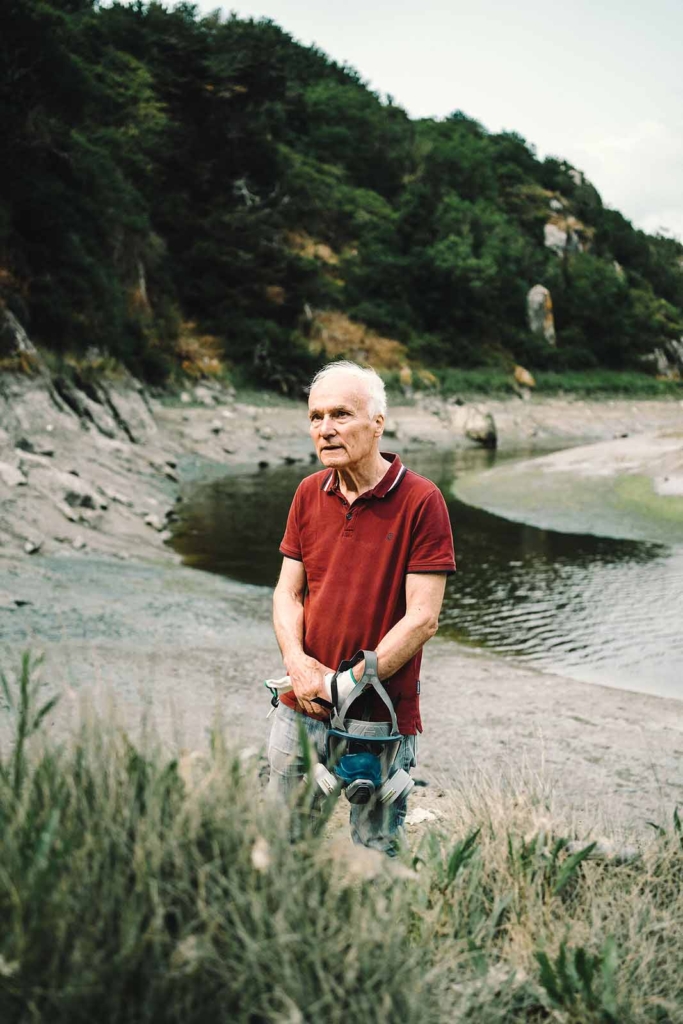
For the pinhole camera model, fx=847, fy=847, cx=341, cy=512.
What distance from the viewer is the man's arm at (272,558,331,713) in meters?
2.70

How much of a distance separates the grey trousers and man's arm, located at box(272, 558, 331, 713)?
110 millimetres

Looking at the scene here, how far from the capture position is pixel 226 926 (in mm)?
1760

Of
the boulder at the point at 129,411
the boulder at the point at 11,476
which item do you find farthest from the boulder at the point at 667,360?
the boulder at the point at 11,476

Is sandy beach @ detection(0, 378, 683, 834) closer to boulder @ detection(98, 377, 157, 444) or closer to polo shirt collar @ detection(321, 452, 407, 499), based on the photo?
polo shirt collar @ detection(321, 452, 407, 499)

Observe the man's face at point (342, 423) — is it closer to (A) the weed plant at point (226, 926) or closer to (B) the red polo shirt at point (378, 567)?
(B) the red polo shirt at point (378, 567)

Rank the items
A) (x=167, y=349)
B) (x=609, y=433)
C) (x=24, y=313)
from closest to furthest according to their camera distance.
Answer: (x=24, y=313), (x=167, y=349), (x=609, y=433)

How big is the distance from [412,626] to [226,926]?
1.13 meters

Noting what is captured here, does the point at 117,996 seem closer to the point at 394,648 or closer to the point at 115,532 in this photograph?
the point at 394,648

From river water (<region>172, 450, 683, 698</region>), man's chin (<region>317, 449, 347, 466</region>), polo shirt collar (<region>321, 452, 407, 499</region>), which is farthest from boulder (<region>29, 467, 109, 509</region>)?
man's chin (<region>317, 449, 347, 466</region>)

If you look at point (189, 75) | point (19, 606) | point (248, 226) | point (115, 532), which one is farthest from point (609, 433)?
point (19, 606)

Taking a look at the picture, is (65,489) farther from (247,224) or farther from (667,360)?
(667,360)

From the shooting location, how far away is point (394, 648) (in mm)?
2643

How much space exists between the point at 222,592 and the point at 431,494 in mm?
6896

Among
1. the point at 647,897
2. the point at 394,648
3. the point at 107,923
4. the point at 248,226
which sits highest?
the point at 248,226
